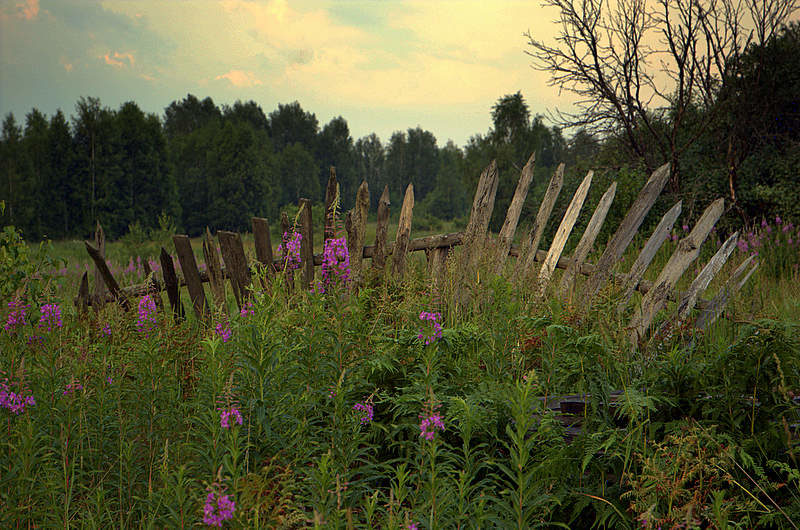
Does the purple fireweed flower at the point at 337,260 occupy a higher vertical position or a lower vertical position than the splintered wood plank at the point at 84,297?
higher

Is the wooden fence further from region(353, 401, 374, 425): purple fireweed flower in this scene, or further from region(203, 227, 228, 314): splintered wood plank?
region(353, 401, 374, 425): purple fireweed flower

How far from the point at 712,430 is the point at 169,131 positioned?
7835cm

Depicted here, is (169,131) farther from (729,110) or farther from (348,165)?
(729,110)

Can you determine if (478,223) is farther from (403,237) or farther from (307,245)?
(307,245)

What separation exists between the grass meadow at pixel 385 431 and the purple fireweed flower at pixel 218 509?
9 centimetres

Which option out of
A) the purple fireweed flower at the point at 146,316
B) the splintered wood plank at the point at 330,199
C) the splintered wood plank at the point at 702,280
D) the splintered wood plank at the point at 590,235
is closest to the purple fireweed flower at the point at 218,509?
the purple fireweed flower at the point at 146,316

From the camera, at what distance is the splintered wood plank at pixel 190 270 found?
19.2ft

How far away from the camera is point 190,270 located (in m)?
5.93

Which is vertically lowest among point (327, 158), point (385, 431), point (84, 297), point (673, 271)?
point (385, 431)

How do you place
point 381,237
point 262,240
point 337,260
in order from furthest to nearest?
point 381,237 < point 262,240 < point 337,260

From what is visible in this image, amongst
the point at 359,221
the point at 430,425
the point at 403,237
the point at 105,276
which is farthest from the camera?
the point at 403,237

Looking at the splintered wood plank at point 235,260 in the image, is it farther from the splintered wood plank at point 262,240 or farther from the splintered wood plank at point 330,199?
the splintered wood plank at point 330,199

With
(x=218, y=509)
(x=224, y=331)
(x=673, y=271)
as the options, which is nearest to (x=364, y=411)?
(x=218, y=509)

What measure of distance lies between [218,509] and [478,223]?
4.83 metres
